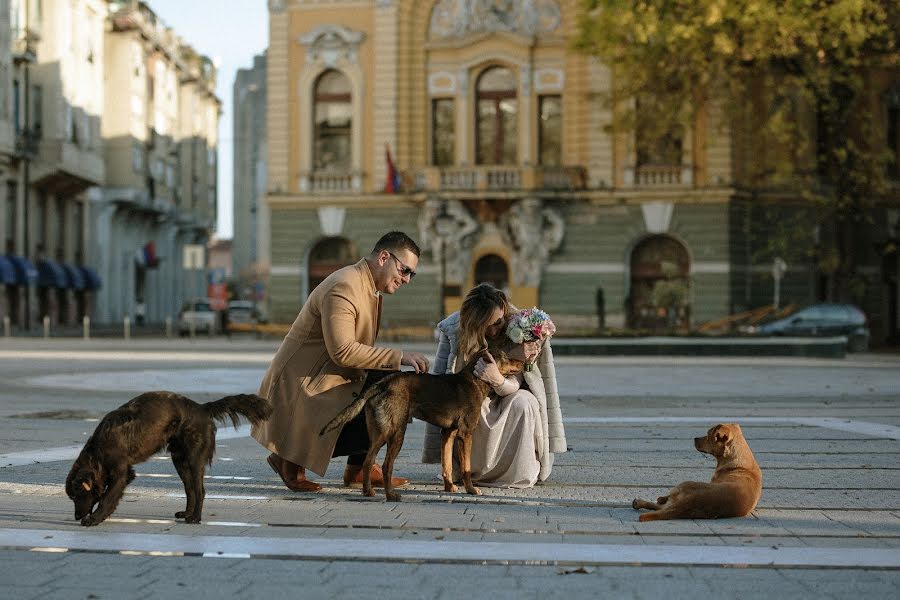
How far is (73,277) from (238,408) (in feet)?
171

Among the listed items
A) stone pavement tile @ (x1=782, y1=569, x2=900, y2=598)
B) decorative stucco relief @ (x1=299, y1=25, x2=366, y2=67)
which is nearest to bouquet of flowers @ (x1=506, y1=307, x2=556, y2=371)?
stone pavement tile @ (x1=782, y1=569, x2=900, y2=598)

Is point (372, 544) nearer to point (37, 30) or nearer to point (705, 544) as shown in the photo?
point (705, 544)

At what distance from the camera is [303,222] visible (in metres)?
45.0

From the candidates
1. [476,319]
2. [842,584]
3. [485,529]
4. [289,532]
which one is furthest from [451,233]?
[842,584]

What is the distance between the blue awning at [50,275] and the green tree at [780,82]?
24374 mm

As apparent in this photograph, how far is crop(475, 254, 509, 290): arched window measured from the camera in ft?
144

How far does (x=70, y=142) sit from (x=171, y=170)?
2083 cm

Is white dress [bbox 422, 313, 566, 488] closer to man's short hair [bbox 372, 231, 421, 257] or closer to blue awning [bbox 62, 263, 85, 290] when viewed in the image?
man's short hair [bbox 372, 231, 421, 257]

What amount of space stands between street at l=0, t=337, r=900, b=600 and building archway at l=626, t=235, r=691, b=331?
27389mm

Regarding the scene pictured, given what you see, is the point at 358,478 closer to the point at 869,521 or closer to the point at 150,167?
the point at 869,521

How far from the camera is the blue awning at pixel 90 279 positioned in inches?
2373

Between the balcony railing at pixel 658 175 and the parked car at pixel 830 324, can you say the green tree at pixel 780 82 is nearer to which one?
the balcony railing at pixel 658 175

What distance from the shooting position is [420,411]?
8.96m

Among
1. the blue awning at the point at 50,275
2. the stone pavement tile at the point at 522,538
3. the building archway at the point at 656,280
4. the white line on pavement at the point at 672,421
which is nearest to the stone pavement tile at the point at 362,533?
the stone pavement tile at the point at 522,538
